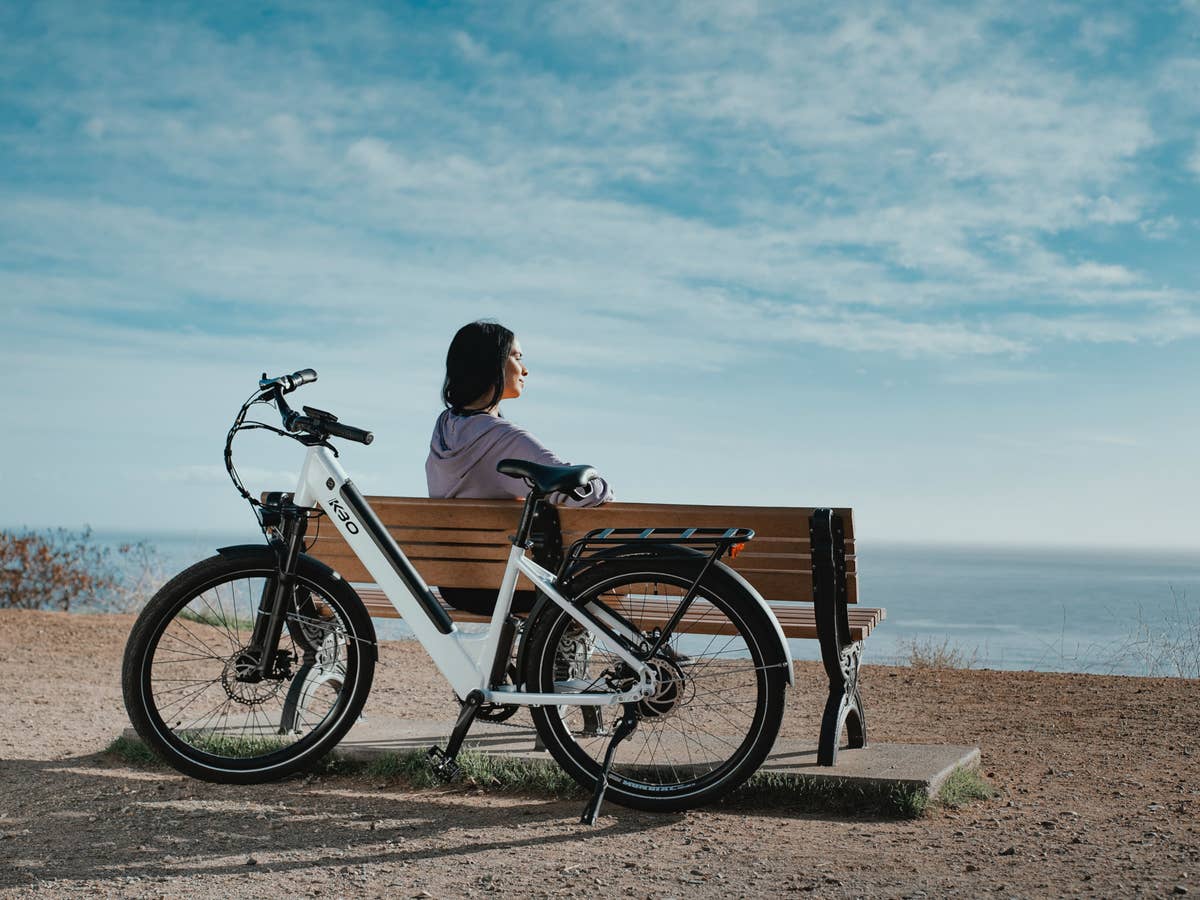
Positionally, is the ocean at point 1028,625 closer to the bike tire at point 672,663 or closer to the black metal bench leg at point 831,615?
the black metal bench leg at point 831,615

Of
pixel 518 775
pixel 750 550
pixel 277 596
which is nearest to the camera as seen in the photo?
pixel 277 596

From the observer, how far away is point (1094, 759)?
559 cm

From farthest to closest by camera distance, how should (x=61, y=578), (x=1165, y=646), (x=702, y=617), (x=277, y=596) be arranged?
(x=61, y=578) < (x=1165, y=646) < (x=277, y=596) < (x=702, y=617)

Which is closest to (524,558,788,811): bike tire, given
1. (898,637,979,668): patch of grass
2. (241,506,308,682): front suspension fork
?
(241,506,308,682): front suspension fork

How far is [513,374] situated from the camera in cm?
521

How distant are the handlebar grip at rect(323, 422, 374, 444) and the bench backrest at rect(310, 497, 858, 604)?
2.04 feet

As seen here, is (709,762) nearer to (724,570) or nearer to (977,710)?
(724,570)

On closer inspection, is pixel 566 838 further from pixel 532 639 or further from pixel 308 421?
pixel 308 421

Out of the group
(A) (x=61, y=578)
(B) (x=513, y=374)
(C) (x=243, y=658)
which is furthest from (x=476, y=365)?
(A) (x=61, y=578)

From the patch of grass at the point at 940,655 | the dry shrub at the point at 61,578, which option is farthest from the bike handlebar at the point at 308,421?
the dry shrub at the point at 61,578

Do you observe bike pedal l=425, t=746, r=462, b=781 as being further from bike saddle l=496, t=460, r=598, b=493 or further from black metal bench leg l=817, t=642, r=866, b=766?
black metal bench leg l=817, t=642, r=866, b=766

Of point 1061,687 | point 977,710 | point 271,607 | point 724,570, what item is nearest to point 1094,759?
point 977,710

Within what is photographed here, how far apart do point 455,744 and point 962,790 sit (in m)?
1.92

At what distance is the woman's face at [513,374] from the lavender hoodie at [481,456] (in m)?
0.26
